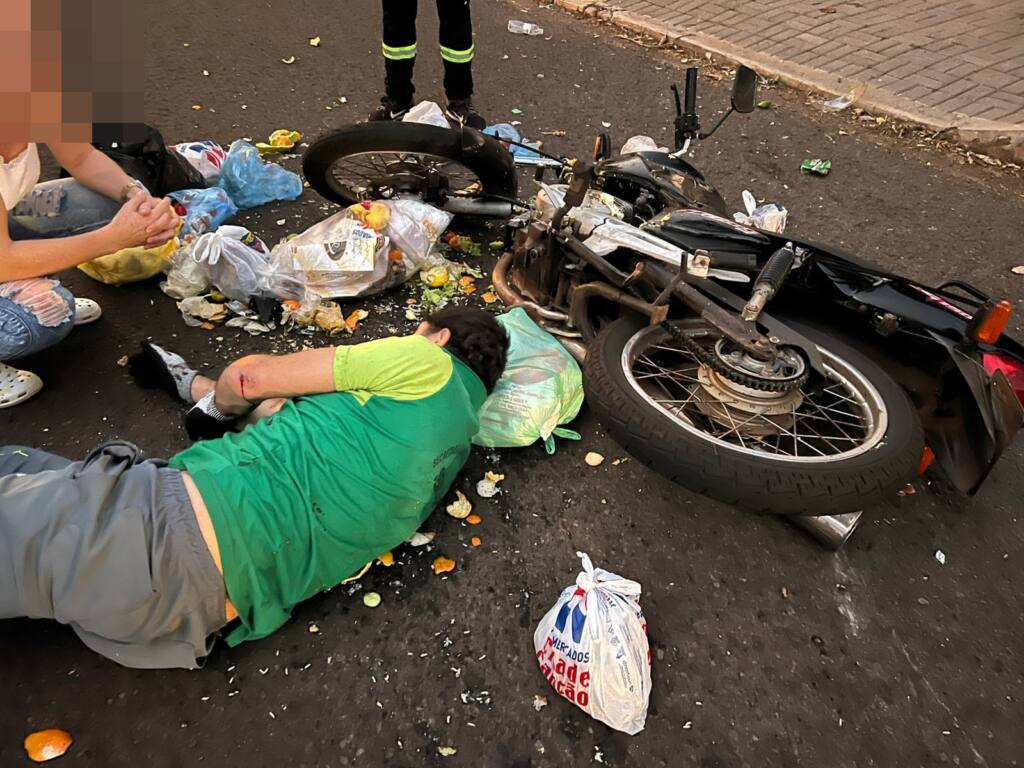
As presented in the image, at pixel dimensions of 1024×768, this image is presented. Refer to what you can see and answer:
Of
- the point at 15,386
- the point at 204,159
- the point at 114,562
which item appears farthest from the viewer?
the point at 204,159

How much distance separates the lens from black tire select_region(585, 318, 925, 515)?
202cm

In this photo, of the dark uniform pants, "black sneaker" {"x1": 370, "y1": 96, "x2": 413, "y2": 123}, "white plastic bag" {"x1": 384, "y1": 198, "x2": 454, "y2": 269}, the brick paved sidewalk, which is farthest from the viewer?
the brick paved sidewalk

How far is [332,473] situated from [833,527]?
1627 mm

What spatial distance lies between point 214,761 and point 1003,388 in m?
2.51

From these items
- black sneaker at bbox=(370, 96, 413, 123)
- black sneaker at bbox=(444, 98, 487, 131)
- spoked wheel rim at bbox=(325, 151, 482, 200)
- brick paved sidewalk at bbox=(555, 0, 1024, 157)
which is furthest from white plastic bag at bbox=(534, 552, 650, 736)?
brick paved sidewalk at bbox=(555, 0, 1024, 157)

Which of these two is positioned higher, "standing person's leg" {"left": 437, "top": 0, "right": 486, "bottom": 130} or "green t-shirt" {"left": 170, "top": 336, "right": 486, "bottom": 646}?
"standing person's leg" {"left": 437, "top": 0, "right": 486, "bottom": 130}

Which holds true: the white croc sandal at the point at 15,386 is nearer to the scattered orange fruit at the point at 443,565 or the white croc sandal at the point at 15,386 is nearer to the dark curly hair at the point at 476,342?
the dark curly hair at the point at 476,342

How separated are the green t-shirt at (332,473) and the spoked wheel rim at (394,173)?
1587 mm

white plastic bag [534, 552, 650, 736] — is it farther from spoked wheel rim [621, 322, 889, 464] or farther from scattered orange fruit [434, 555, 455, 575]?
spoked wheel rim [621, 322, 889, 464]

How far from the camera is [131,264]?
3143mm

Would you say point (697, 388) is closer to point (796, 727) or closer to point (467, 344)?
point (467, 344)

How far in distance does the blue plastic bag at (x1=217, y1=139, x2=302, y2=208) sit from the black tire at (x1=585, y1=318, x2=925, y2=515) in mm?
2487

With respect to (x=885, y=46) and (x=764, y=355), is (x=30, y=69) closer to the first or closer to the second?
(x=764, y=355)

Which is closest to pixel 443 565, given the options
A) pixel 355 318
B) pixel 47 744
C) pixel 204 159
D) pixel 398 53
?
pixel 47 744
